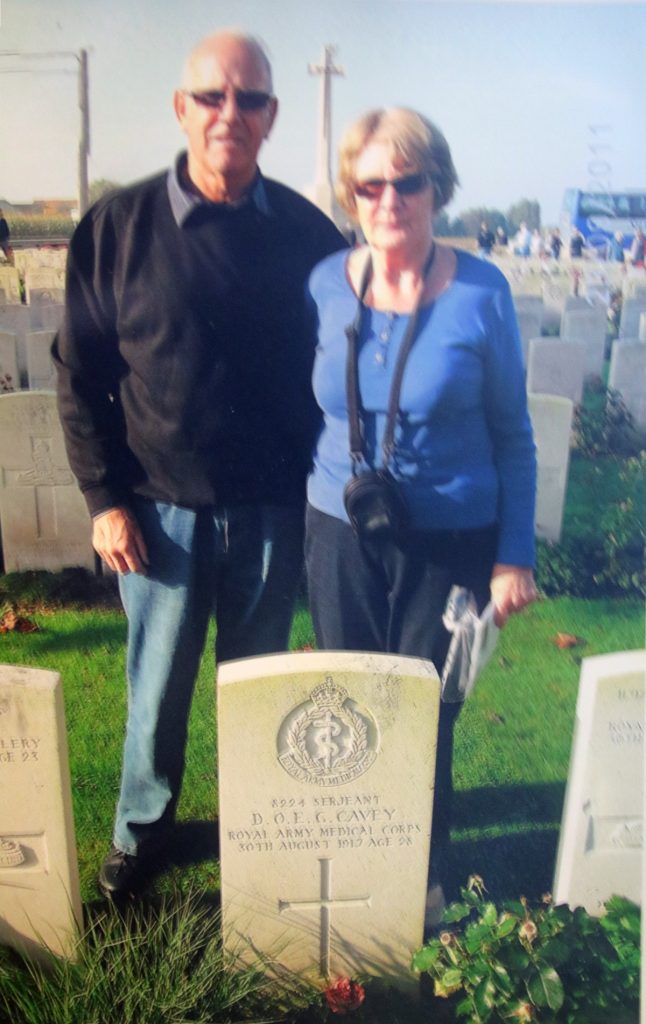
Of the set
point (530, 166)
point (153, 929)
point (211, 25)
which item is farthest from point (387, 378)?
point (153, 929)

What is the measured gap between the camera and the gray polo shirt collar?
2053mm

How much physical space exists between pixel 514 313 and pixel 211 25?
3.30ft

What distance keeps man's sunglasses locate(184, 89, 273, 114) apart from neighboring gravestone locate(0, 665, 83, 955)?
1.49 metres

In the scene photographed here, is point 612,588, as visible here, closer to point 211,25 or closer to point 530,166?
point 530,166

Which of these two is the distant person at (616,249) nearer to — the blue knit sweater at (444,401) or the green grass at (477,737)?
the blue knit sweater at (444,401)

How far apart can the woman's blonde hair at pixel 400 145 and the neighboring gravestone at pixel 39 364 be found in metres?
0.96

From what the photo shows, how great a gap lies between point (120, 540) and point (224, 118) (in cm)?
112

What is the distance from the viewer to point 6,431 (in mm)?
2635

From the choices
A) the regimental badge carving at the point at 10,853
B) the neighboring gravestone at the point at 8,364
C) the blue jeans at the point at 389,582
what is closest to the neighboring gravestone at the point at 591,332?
the blue jeans at the point at 389,582

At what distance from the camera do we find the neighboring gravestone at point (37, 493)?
2.59 meters

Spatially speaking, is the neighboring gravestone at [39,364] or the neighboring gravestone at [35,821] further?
the neighboring gravestone at [39,364]

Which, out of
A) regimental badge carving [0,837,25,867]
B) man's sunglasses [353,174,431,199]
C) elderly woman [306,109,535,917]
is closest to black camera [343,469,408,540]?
elderly woman [306,109,535,917]

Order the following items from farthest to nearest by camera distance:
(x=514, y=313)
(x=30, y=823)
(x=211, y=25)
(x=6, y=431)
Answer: (x=6, y=431), (x=30, y=823), (x=514, y=313), (x=211, y=25)

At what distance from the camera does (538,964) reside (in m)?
2.29
